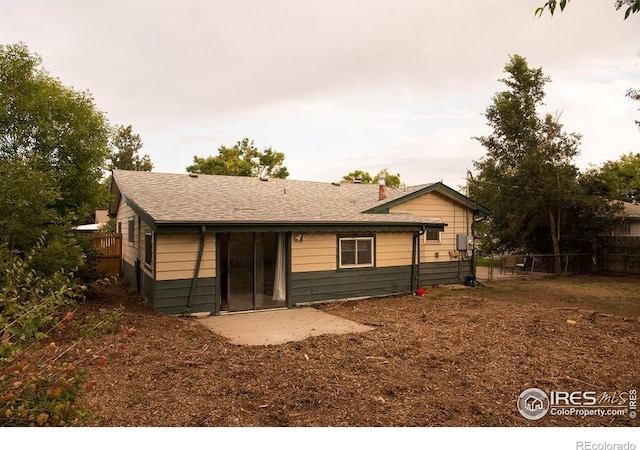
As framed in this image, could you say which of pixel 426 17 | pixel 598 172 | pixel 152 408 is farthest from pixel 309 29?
pixel 598 172

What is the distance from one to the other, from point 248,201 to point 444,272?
719cm

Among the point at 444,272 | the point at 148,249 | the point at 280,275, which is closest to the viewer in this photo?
the point at 148,249

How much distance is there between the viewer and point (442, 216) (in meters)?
14.6

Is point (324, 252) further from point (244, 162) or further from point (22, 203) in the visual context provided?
point (244, 162)

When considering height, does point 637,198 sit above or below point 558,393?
above

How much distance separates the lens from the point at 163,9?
240 inches

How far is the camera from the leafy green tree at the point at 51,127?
1111cm

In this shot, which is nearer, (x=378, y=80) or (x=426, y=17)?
(x=426, y=17)

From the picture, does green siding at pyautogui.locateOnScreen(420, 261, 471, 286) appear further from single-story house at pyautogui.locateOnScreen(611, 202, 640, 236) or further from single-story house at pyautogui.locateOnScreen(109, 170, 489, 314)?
single-story house at pyautogui.locateOnScreen(611, 202, 640, 236)

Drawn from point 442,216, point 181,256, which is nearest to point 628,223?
point 442,216

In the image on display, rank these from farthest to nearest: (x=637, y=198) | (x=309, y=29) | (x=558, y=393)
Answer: (x=637, y=198), (x=309, y=29), (x=558, y=393)

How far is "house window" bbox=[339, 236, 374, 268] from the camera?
1131 centimetres

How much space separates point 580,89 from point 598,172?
9.64 meters
